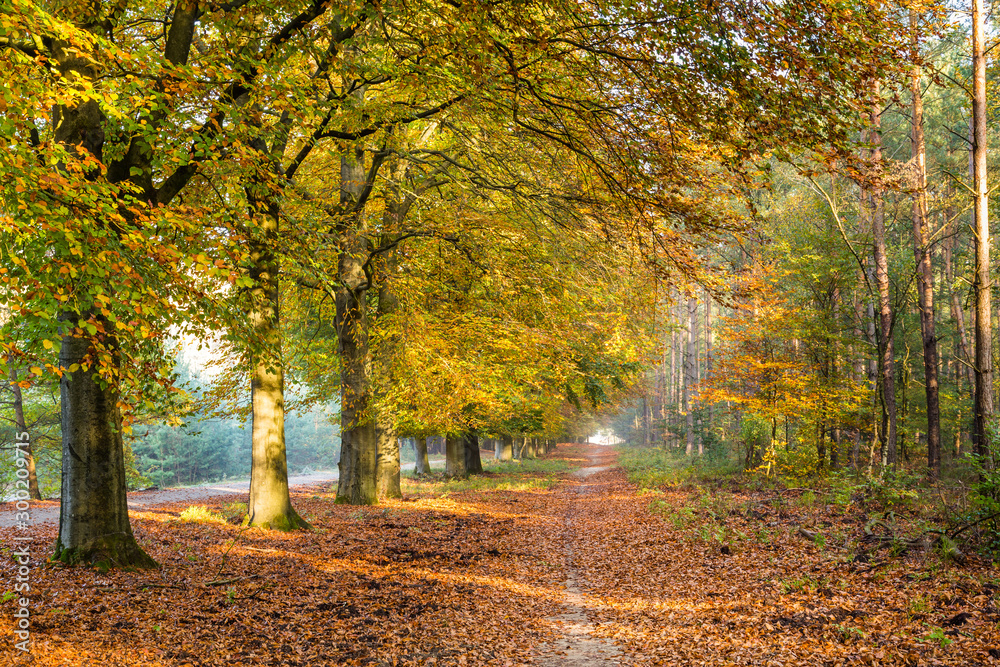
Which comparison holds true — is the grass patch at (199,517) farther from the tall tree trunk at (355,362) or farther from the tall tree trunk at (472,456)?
the tall tree trunk at (472,456)

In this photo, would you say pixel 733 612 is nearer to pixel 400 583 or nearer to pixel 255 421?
pixel 400 583

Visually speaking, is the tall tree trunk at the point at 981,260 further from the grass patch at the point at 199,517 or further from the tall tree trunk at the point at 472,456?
the tall tree trunk at the point at 472,456

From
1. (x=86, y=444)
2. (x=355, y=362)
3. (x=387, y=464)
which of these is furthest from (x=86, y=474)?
(x=387, y=464)

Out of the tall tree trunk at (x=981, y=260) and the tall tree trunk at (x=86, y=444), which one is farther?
the tall tree trunk at (x=981, y=260)

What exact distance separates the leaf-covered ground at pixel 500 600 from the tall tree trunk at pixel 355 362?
3.59 meters

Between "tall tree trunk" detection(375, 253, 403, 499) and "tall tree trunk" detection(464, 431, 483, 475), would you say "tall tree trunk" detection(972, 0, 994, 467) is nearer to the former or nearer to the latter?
"tall tree trunk" detection(375, 253, 403, 499)

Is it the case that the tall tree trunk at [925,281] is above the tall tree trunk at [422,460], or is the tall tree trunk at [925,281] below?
above

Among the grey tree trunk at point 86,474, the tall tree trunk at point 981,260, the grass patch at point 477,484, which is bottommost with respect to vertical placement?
the grass patch at point 477,484

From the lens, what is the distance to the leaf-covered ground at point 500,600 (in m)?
5.48

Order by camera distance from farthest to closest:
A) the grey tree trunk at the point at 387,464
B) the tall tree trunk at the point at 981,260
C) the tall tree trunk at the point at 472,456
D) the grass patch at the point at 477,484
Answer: the tall tree trunk at the point at 472,456, the grass patch at the point at 477,484, the grey tree trunk at the point at 387,464, the tall tree trunk at the point at 981,260

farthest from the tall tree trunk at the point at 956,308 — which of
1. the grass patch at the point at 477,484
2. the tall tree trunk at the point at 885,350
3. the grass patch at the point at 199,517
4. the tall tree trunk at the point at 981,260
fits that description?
the grass patch at the point at 199,517

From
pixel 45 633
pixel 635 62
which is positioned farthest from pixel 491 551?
pixel 635 62

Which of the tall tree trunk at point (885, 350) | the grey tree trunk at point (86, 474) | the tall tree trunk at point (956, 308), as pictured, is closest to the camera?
the grey tree trunk at point (86, 474)

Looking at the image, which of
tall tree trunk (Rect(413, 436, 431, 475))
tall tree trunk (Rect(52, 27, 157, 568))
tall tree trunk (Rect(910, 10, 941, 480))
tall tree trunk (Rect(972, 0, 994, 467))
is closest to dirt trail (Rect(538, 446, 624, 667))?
tall tree trunk (Rect(52, 27, 157, 568))
